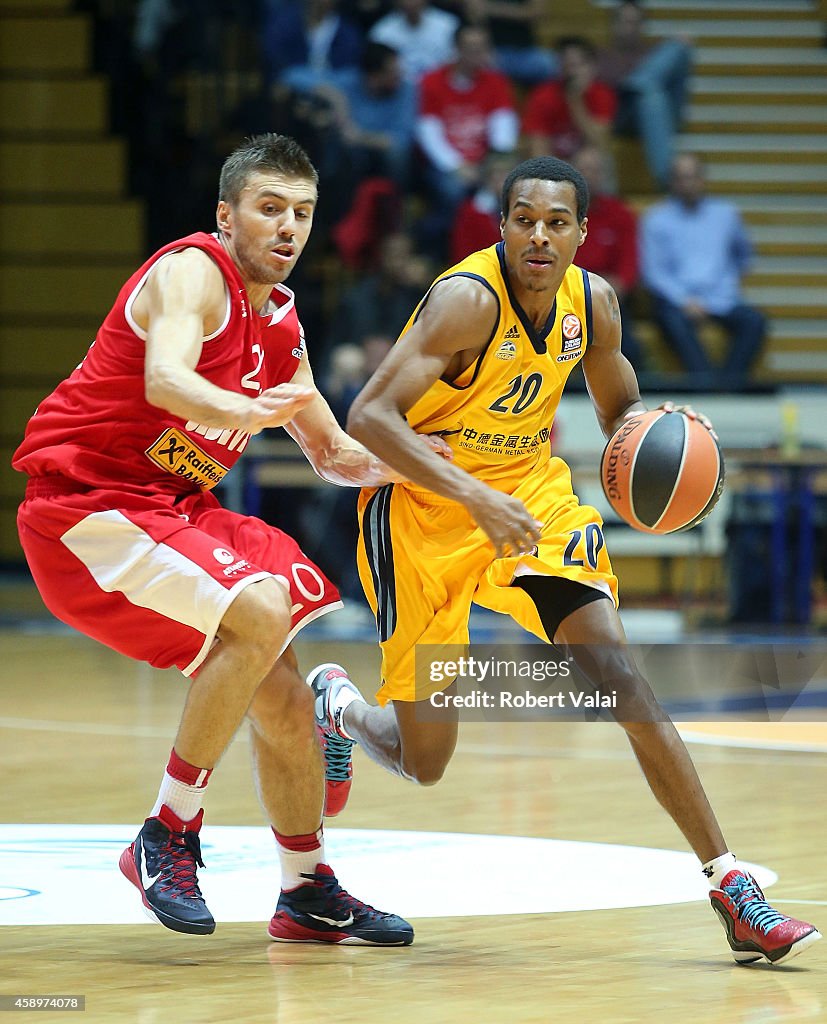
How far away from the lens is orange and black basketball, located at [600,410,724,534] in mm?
4477

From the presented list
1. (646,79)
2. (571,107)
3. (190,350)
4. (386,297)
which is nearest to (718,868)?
(190,350)

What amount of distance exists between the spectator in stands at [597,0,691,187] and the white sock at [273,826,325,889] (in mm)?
10566

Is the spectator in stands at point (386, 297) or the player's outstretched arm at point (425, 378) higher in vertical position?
the player's outstretched arm at point (425, 378)

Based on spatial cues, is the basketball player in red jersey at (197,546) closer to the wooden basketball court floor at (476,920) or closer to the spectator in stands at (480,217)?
the wooden basketball court floor at (476,920)

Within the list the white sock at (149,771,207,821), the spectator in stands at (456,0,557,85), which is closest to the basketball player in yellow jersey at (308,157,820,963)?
the white sock at (149,771,207,821)

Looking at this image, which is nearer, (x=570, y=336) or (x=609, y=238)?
(x=570, y=336)

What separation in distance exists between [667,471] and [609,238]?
859 centimetres

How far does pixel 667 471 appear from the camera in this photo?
448 centimetres

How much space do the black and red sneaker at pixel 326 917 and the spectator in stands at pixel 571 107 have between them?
962 cm

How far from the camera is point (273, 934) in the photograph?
4324 mm

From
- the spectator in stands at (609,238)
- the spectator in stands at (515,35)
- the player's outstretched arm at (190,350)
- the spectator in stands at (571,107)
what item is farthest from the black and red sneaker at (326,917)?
the spectator in stands at (515,35)

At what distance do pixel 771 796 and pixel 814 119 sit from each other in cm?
1069

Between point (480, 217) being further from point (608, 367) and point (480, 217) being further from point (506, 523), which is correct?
point (506, 523)

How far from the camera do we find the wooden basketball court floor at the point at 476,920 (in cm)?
361
